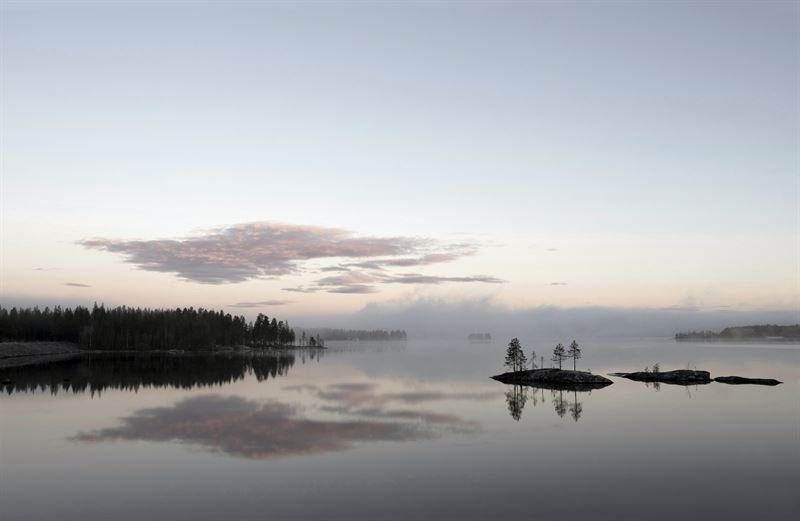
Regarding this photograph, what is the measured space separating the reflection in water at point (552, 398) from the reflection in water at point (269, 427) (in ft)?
50.7

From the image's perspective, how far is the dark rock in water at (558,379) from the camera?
10924 cm

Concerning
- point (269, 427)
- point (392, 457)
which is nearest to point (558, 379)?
point (269, 427)

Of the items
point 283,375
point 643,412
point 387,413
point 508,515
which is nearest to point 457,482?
point 508,515

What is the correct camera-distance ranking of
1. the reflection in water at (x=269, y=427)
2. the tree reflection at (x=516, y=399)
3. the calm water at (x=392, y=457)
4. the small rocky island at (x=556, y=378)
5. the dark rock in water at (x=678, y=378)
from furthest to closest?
the dark rock in water at (x=678, y=378) → the small rocky island at (x=556, y=378) → the tree reflection at (x=516, y=399) → the reflection in water at (x=269, y=427) → the calm water at (x=392, y=457)

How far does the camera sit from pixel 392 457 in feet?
137

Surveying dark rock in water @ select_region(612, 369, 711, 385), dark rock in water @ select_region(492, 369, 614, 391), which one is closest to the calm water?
dark rock in water @ select_region(492, 369, 614, 391)

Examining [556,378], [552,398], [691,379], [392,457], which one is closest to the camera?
[392,457]

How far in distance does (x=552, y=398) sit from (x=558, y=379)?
30.5m

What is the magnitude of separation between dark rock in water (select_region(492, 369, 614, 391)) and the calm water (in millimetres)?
26664

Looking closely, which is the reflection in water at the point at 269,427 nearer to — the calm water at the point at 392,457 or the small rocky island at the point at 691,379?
the calm water at the point at 392,457

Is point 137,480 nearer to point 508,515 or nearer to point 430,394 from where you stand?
point 508,515

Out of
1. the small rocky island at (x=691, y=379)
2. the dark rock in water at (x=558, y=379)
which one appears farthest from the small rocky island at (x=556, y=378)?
the small rocky island at (x=691, y=379)

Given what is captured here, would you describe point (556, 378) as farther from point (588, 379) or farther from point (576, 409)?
point (576, 409)

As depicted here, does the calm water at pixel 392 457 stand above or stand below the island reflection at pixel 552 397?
above
